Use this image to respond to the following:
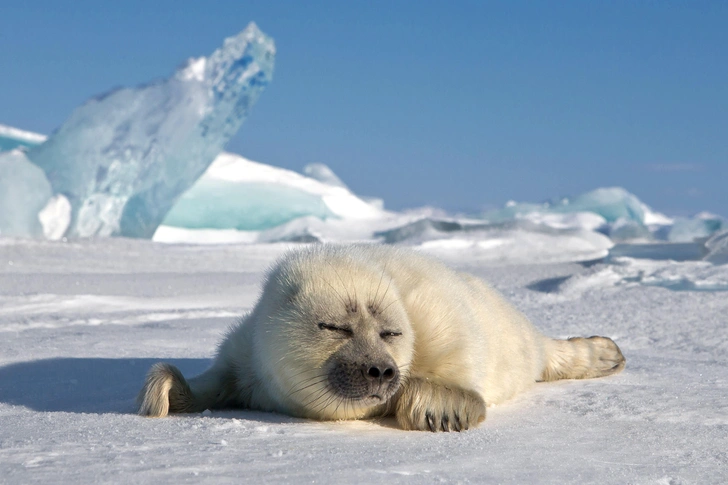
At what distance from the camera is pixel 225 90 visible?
10.9 m

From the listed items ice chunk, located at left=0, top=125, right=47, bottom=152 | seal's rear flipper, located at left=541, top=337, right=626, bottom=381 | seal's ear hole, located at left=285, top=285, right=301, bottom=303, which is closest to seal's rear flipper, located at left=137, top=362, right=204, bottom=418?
seal's ear hole, located at left=285, top=285, right=301, bottom=303

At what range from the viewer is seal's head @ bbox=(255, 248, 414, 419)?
2.19 meters

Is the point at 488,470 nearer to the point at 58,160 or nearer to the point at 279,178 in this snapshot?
the point at 58,160

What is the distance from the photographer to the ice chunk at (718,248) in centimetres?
697

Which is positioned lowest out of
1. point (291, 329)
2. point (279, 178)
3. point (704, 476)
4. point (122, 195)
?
point (704, 476)

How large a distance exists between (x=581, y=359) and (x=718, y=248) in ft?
15.0

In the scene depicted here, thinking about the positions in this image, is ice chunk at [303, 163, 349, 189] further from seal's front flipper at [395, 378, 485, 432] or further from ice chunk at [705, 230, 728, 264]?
seal's front flipper at [395, 378, 485, 432]

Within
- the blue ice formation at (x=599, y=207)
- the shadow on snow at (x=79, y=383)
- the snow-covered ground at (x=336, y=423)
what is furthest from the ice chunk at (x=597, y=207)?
the shadow on snow at (x=79, y=383)

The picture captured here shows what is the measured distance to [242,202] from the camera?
14.9m

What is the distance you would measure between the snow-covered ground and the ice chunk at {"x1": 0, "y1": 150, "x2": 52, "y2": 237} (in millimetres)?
4835

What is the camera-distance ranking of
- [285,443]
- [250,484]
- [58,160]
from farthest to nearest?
[58,160], [285,443], [250,484]

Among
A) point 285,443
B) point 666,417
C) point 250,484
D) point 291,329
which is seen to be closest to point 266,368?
point 291,329

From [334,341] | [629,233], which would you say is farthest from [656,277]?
[629,233]

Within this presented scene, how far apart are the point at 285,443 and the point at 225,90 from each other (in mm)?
9495
